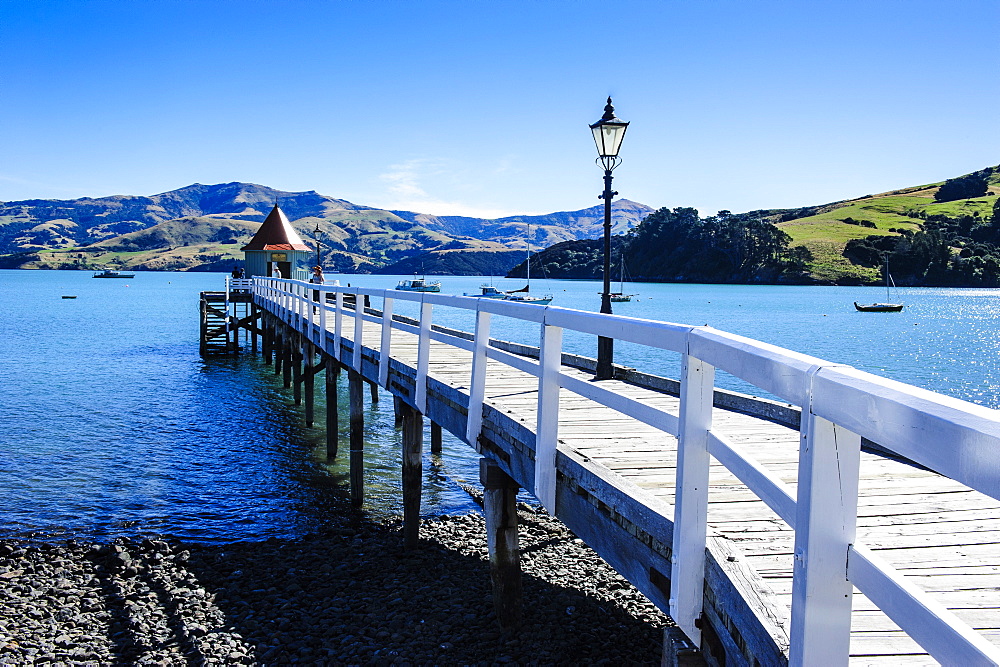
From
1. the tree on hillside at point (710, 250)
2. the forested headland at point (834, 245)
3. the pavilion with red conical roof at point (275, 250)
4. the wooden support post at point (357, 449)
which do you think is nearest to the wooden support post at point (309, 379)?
the wooden support post at point (357, 449)

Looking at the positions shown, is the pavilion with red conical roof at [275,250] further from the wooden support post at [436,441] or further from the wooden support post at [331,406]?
the wooden support post at [436,441]

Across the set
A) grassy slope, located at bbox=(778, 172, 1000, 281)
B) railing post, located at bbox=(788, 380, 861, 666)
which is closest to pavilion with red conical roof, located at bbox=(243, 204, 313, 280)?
railing post, located at bbox=(788, 380, 861, 666)

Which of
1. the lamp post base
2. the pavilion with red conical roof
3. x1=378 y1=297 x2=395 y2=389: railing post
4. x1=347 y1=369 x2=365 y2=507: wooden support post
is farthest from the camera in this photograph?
the pavilion with red conical roof

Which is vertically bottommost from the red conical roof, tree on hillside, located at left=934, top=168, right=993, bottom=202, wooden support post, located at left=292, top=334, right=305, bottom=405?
wooden support post, located at left=292, top=334, right=305, bottom=405

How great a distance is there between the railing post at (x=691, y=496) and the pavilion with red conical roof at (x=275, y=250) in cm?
4182

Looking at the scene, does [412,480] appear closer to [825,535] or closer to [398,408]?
[398,408]

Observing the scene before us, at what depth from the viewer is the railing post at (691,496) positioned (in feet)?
10.1

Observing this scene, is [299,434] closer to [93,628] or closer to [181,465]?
[181,465]

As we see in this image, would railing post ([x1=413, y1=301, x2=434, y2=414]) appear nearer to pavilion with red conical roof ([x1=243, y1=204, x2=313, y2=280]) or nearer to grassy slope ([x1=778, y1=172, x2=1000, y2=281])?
pavilion with red conical roof ([x1=243, y1=204, x2=313, y2=280])

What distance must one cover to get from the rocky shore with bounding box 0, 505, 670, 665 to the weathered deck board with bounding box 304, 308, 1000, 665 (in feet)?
8.51

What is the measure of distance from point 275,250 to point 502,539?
38.9 meters

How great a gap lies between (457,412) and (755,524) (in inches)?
174

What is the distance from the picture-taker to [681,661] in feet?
11.3

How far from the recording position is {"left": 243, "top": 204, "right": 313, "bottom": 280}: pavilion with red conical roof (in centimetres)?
4366
